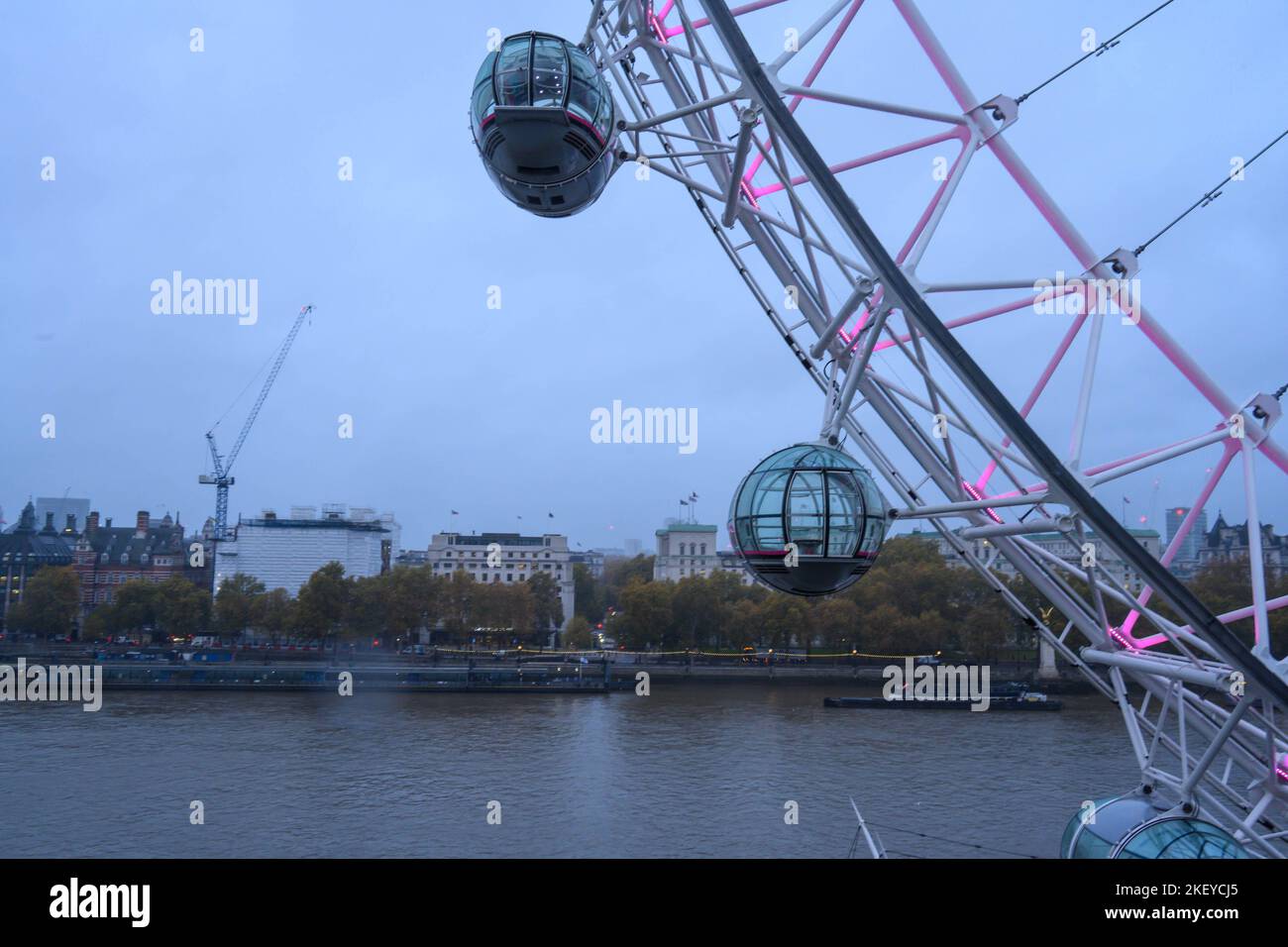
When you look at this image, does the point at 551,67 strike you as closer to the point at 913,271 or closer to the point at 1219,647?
the point at 913,271

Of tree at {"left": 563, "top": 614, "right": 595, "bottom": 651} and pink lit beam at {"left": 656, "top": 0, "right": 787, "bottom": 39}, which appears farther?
tree at {"left": 563, "top": 614, "right": 595, "bottom": 651}

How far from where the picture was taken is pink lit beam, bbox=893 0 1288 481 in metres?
6.09

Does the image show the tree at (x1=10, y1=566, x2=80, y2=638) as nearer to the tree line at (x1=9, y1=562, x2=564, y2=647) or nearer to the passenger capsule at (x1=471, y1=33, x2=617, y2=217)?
the tree line at (x1=9, y1=562, x2=564, y2=647)

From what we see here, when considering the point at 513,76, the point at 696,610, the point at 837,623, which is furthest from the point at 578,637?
the point at 513,76

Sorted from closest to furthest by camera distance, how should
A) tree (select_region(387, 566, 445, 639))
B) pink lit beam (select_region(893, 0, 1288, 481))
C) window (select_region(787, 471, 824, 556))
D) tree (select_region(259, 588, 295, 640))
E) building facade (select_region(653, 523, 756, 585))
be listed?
window (select_region(787, 471, 824, 556)) → pink lit beam (select_region(893, 0, 1288, 481)) → tree (select_region(259, 588, 295, 640)) → tree (select_region(387, 566, 445, 639)) → building facade (select_region(653, 523, 756, 585))

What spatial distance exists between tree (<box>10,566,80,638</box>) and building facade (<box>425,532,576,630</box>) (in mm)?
22922

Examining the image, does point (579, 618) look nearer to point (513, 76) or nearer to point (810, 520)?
point (810, 520)

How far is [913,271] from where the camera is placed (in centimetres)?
530

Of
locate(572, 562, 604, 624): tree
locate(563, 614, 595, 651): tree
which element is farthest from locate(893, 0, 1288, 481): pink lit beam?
locate(572, 562, 604, 624): tree

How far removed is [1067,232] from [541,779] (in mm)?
18615

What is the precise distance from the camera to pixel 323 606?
4981 cm

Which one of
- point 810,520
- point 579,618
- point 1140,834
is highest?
point 810,520

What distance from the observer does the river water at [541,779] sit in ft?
54.9

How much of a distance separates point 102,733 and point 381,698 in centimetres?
1135
